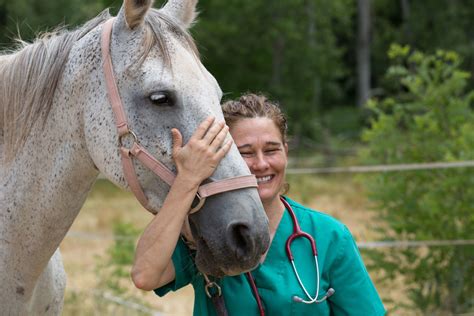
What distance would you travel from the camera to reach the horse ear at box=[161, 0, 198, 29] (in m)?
2.19

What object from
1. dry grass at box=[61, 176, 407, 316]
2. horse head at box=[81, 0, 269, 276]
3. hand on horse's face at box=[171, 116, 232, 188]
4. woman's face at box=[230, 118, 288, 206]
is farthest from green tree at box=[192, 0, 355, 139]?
hand on horse's face at box=[171, 116, 232, 188]

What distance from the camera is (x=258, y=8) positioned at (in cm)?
1958

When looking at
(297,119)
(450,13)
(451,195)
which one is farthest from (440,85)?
(450,13)

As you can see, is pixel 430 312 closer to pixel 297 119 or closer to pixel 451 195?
pixel 451 195

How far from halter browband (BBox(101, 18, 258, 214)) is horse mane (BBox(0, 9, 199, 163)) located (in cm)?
19

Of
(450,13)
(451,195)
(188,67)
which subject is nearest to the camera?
(188,67)

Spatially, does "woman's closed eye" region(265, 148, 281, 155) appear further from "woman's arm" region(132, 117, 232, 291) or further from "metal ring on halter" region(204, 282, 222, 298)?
"metal ring on halter" region(204, 282, 222, 298)

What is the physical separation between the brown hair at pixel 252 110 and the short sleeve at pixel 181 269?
1.38ft

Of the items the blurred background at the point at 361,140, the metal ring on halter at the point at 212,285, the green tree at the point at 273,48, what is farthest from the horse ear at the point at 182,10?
the green tree at the point at 273,48

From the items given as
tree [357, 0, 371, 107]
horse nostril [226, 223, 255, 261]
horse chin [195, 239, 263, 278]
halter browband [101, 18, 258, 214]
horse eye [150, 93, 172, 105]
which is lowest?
tree [357, 0, 371, 107]

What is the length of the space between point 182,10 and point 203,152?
0.59 meters

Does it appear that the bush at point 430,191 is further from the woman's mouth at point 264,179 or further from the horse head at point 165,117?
the horse head at point 165,117

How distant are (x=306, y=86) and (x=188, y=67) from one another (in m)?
18.5

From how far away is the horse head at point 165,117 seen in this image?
1814mm
